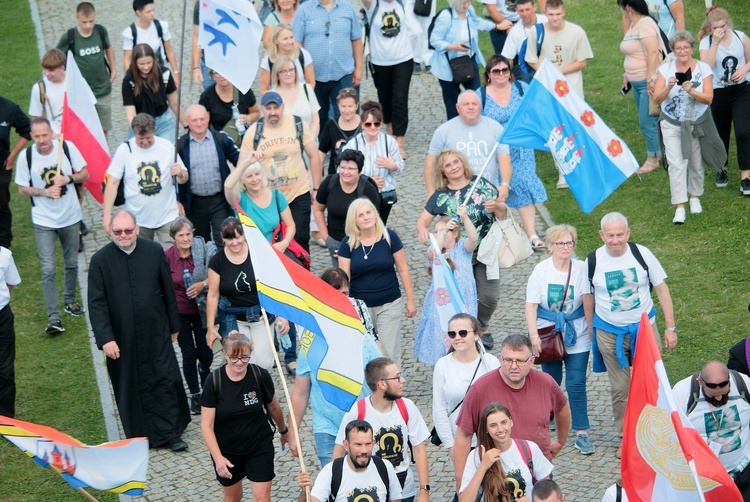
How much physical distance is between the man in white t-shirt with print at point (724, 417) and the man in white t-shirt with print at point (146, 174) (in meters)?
5.81

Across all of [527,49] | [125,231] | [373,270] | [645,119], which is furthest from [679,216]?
[125,231]

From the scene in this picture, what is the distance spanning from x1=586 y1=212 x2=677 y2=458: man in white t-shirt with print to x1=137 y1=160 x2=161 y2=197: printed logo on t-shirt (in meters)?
4.61

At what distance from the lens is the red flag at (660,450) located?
7.96m

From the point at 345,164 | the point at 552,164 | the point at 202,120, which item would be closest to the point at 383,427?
the point at 345,164

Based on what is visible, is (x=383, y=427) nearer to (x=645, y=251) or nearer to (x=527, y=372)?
(x=527, y=372)

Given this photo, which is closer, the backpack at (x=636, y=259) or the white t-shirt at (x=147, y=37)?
the backpack at (x=636, y=259)

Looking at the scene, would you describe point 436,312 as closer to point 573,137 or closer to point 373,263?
point 373,263

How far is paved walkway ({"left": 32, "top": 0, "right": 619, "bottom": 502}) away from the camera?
10820 millimetres

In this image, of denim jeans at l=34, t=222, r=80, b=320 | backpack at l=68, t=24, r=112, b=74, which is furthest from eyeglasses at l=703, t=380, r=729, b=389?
backpack at l=68, t=24, r=112, b=74

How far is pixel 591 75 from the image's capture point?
1973 cm

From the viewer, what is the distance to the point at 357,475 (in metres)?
8.67

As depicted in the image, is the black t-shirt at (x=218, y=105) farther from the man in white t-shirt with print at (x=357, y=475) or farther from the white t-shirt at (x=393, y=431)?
the man in white t-shirt with print at (x=357, y=475)

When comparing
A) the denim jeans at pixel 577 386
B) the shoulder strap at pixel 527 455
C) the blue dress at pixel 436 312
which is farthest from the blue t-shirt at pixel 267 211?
the shoulder strap at pixel 527 455

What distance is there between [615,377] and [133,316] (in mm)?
4138
